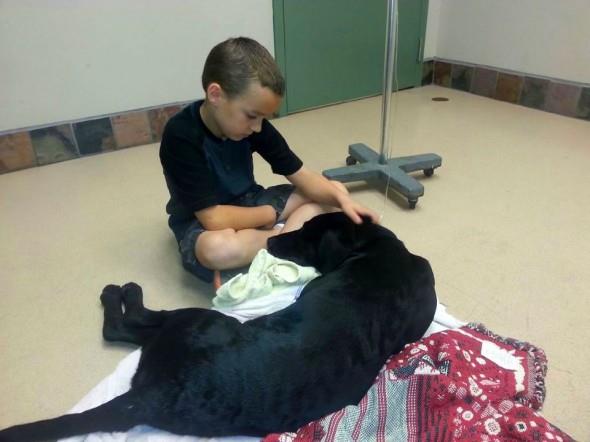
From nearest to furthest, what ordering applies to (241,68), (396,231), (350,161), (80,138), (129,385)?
(129,385), (241,68), (396,231), (350,161), (80,138)

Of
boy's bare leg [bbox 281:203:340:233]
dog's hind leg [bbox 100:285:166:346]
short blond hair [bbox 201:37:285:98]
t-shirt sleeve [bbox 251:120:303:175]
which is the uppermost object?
short blond hair [bbox 201:37:285:98]

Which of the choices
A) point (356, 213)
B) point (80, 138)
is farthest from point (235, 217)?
point (80, 138)

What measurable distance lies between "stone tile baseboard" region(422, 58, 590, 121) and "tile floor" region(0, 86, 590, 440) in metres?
0.14

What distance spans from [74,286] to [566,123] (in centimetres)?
218

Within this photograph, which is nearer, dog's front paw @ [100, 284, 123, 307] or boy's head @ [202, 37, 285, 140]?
boy's head @ [202, 37, 285, 140]

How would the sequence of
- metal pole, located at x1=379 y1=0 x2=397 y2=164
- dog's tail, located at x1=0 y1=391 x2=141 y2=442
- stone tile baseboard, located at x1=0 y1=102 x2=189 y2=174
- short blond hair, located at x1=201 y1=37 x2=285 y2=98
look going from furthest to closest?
stone tile baseboard, located at x1=0 y1=102 x2=189 y2=174, metal pole, located at x1=379 y1=0 x2=397 y2=164, short blond hair, located at x1=201 y1=37 x2=285 y2=98, dog's tail, located at x1=0 y1=391 x2=141 y2=442

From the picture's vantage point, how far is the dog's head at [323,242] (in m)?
0.94

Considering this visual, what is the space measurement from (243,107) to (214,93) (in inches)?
2.8

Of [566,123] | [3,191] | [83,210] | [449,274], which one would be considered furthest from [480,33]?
[3,191]

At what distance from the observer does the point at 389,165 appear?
5.29ft

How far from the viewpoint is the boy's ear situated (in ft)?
3.04

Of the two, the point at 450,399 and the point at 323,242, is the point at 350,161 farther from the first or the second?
the point at 450,399

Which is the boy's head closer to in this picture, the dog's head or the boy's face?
the boy's face

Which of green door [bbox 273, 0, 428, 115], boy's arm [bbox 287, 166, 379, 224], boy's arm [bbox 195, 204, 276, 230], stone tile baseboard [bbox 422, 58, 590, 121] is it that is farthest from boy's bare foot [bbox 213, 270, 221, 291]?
stone tile baseboard [bbox 422, 58, 590, 121]
